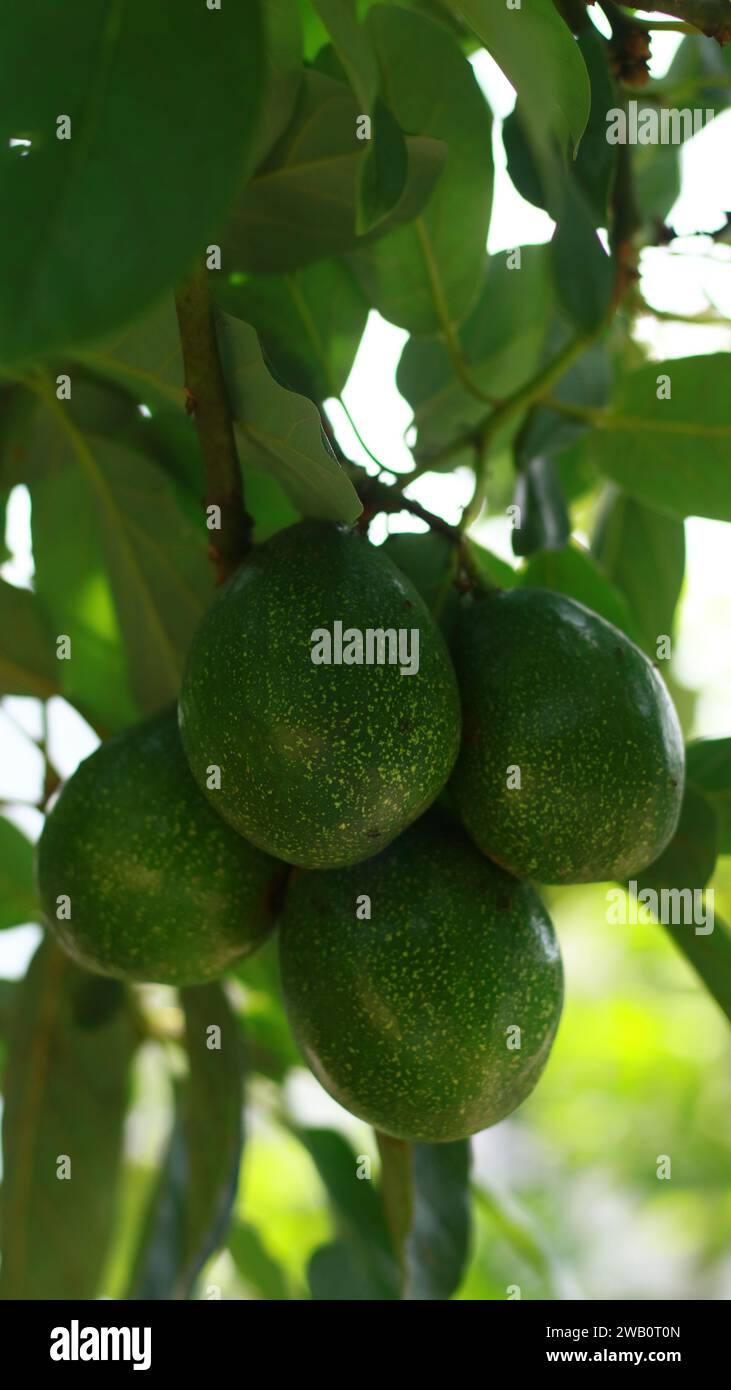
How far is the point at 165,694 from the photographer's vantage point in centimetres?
120

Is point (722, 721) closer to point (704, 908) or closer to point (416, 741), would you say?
point (704, 908)

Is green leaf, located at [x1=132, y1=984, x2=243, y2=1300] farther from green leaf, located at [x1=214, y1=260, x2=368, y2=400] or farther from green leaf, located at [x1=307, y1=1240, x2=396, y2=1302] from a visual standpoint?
green leaf, located at [x1=214, y1=260, x2=368, y2=400]

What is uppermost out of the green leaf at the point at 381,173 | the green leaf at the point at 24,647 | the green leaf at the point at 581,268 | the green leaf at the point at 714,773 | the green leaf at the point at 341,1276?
the green leaf at the point at 581,268

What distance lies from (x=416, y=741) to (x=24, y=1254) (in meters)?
0.82

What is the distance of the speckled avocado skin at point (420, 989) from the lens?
89 centimetres

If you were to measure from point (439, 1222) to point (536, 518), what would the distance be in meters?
0.68

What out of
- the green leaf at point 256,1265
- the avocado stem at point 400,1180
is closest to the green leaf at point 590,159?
the avocado stem at point 400,1180

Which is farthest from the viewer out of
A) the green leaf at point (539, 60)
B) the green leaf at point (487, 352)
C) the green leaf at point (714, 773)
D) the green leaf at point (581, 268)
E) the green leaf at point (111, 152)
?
the green leaf at point (487, 352)

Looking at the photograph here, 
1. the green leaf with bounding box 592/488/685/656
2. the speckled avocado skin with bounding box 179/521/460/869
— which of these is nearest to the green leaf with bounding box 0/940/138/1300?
the speckled avocado skin with bounding box 179/521/460/869

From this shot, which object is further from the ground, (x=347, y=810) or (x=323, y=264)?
(x=323, y=264)

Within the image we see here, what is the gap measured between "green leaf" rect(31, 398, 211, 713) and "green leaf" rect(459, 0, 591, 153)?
1.68ft

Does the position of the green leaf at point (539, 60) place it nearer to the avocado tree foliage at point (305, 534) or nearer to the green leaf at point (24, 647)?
the avocado tree foliage at point (305, 534)

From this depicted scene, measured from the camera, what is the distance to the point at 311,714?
80cm
